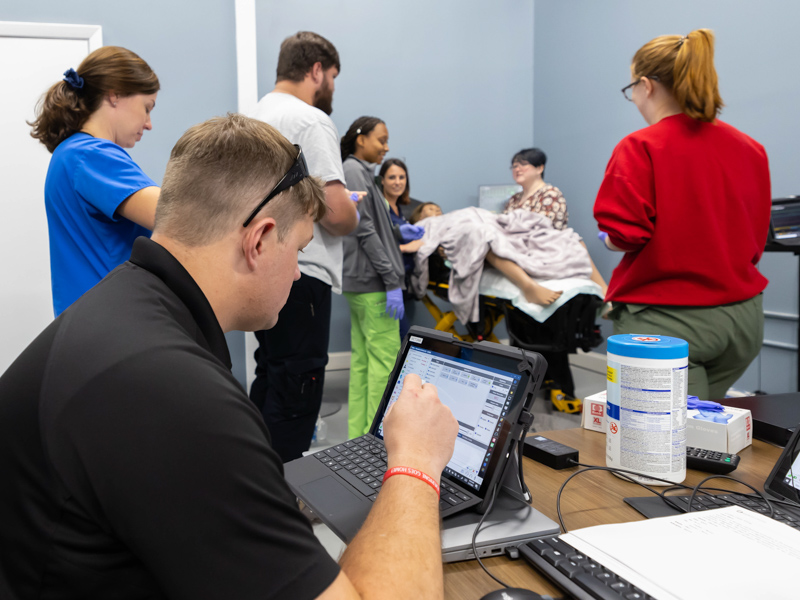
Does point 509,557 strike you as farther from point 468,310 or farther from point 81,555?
point 468,310

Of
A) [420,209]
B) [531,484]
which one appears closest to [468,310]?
[420,209]

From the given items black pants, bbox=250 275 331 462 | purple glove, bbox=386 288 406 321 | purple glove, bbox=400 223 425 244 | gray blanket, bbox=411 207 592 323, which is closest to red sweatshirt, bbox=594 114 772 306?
black pants, bbox=250 275 331 462

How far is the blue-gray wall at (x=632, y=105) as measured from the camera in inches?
119

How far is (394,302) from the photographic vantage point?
2.71 m

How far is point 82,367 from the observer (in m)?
0.56

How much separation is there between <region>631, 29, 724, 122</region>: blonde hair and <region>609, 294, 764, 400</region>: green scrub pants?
50 cm

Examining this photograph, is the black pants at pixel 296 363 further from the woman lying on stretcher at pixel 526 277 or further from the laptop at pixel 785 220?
the laptop at pixel 785 220

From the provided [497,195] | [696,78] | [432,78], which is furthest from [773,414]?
[432,78]

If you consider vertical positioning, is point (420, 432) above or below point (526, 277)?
above

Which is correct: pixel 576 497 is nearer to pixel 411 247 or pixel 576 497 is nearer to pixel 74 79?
pixel 74 79

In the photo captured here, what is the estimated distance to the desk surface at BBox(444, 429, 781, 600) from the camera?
2.21ft

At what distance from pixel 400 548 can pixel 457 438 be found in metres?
0.27

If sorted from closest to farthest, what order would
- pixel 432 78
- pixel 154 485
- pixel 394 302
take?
pixel 154 485
pixel 394 302
pixel 432 78

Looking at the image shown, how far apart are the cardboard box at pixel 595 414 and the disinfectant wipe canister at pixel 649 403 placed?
247 mm
